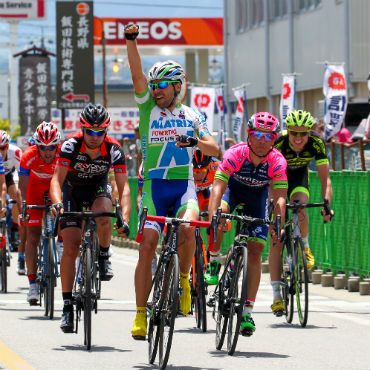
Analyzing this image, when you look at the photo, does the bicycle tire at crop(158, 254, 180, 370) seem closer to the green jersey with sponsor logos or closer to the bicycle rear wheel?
the green jersey with sponsor logos

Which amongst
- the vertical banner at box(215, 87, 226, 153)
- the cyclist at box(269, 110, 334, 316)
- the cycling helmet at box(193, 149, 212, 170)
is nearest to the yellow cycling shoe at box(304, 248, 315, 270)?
the cyclist at box(269, 110, 334, 316)

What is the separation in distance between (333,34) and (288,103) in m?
7.58

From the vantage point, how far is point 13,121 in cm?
13288

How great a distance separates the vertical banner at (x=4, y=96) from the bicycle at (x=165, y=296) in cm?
15977

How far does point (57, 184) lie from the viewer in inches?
427

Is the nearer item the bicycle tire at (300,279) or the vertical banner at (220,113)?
the bicycle tire at (300,279)

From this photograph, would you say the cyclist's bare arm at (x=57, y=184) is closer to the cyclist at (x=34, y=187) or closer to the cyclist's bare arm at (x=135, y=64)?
the cyclist's bare arm at (x=135, y=64)

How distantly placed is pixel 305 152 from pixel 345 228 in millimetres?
3840

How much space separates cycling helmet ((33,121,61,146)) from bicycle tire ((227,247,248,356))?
384cm

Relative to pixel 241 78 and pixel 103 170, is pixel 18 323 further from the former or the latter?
pixel 241 78

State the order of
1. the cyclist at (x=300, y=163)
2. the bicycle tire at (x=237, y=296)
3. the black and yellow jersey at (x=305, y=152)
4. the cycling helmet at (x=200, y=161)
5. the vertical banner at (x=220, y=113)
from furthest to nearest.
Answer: the vertical banner at (x=220, y=113) < the cycling helmet at (x=200, y=161) < the black and yellow jersey at (x=305, y=152) < the cyclist at (x=300, y=163) < the bicycle tire at (x=237, y=296)

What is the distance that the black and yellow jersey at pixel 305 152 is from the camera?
13031 mm

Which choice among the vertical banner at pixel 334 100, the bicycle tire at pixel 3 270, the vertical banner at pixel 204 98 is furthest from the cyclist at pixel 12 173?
the vertical banner at pixel 204 98

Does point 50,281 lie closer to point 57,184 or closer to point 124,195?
point 57,184
